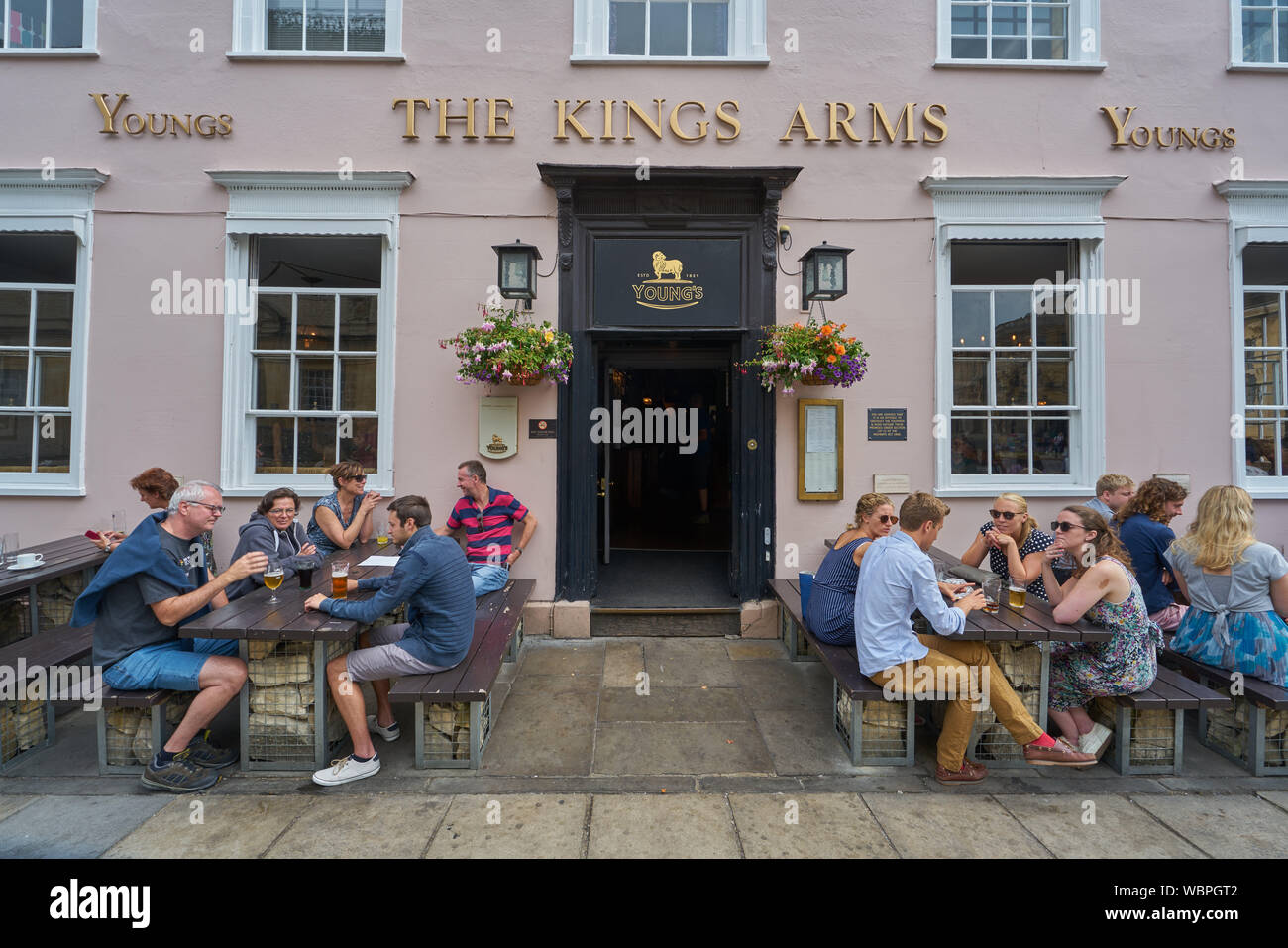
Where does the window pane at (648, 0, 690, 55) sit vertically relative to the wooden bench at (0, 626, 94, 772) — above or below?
above

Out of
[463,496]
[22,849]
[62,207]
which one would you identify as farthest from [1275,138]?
[62,207]

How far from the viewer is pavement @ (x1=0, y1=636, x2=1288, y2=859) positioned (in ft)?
9.61

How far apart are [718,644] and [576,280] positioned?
3.53 metres

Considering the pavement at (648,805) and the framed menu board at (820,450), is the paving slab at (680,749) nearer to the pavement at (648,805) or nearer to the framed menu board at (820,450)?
the pavement at (648,805)

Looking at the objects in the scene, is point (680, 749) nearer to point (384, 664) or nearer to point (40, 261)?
point (384, 664)

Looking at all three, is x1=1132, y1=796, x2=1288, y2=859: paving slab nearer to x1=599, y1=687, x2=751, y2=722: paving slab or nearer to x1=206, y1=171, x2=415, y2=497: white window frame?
x1=599, y1=687, x2=751, y2=722: paving slab

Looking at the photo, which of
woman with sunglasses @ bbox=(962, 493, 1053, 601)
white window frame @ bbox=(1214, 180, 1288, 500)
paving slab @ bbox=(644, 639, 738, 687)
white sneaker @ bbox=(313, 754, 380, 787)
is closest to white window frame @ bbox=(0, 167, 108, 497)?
white sneaker @ bbox=(313, 754, 380, 787)

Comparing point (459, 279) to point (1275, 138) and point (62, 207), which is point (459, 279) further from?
point (1275, 138)

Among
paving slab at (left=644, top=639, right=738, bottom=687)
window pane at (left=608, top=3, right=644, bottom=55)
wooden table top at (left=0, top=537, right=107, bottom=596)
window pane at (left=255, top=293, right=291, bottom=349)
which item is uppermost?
window pane at (left=608, top=3, right=644, bottom=55)

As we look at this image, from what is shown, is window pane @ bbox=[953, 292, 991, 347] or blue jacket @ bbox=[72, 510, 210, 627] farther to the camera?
window pane @ bbox=[953, 292, 991, 347]

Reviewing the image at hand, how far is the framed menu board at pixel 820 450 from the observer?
5.81 metres

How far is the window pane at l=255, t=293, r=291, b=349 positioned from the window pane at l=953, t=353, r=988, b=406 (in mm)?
6274

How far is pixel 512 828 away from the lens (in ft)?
9.98

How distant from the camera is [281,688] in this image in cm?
356
